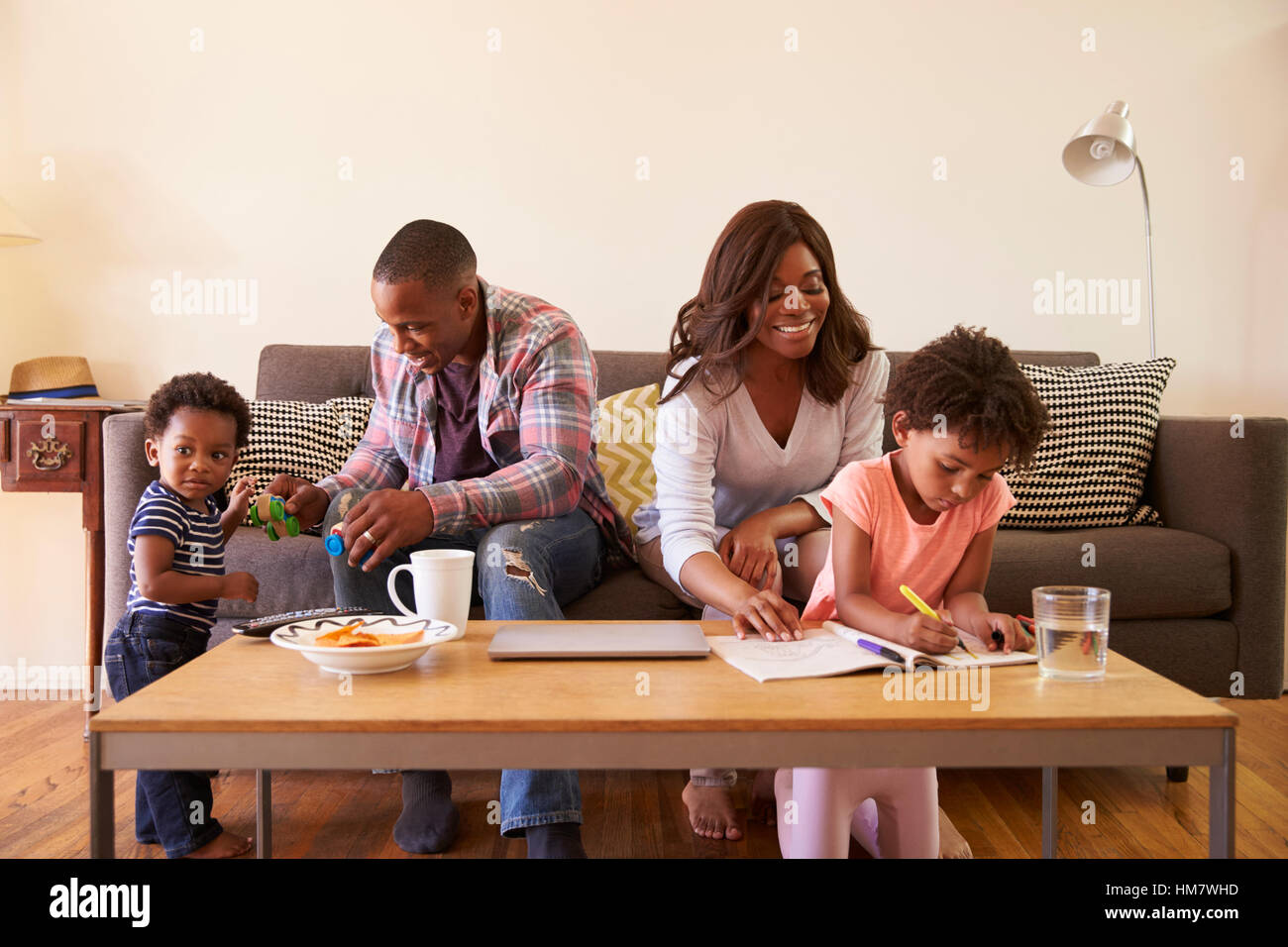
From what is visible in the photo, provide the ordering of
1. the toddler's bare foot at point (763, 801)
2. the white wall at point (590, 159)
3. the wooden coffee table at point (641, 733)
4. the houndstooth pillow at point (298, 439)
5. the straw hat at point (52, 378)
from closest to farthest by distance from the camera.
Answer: the wooden coffee table at point (641, 733) → the toddler's bare foot at point (763, 801) → the houndstooth pillow at point (298, 439) → the straw hat at point (52, 378) → the white wall at point (590, 159)

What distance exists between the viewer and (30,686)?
277 centimetres

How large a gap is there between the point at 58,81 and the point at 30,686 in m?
1.64

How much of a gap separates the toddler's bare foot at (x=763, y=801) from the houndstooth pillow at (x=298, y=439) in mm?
1083

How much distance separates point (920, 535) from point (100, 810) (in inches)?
39.4

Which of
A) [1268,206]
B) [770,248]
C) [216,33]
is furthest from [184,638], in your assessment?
[1268,206]

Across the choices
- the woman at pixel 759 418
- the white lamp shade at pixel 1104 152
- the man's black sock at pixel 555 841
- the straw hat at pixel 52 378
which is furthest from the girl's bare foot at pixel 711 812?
the straw hat at pixel 52 378

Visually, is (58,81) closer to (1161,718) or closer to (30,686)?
(30,686)

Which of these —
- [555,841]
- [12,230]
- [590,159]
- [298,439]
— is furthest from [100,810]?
[590,159]

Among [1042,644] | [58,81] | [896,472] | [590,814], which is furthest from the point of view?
[58,81]

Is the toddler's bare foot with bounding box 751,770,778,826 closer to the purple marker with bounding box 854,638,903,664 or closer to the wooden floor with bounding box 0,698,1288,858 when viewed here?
the wooden floor with bounding box 0,698,1288,858

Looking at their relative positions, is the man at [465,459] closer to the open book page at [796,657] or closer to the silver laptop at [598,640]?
the silver laptop at [598,640]

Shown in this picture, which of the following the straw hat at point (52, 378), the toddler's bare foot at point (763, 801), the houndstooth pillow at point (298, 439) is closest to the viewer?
the toddler's bare foot at point (763, 801)

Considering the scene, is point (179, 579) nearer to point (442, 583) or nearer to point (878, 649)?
point (442, 583)

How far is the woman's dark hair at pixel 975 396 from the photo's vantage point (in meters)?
1.25
